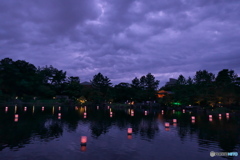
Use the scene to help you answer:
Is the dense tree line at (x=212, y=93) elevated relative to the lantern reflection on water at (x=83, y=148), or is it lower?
elevated

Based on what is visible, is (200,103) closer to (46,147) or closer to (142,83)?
(142,83)

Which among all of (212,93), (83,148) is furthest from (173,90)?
(83,148)

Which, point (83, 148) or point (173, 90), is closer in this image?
point (83, 148)

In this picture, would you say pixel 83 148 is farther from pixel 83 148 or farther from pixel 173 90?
pixel 173 90

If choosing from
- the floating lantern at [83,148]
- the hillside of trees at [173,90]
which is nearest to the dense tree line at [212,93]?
the hillside of trees at [173,90]

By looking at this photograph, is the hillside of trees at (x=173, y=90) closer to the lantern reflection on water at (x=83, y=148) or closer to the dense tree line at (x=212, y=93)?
the dense tree line at (x=212, y=93)

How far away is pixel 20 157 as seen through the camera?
412 inches

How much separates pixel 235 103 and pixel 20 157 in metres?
52.8

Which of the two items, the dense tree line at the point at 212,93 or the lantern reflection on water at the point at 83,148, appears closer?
the lantern reflection on water at the point at 83,148

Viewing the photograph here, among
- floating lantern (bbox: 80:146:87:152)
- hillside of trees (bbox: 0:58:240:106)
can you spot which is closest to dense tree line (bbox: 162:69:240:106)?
hillside of trees (bbox: 0:58:240:106)

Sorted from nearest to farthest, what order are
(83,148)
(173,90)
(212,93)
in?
1. (83,148)
2. (212,93)
3. (173,90)

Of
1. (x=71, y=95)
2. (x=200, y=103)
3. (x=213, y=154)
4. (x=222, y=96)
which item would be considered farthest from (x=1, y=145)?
(x=71, y=95)

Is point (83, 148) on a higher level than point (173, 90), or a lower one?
lower

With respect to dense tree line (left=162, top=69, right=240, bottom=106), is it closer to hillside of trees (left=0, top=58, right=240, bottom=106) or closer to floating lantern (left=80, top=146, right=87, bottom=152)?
hillside of trees (left=0, top=58, right=240, bottom=106)
